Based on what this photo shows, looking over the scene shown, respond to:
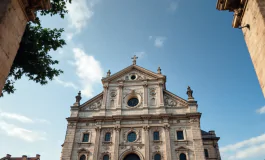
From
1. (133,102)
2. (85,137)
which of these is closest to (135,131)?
(133,102)

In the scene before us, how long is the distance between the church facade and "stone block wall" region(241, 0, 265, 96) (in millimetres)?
17144

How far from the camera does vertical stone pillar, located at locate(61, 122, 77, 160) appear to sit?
21.8m

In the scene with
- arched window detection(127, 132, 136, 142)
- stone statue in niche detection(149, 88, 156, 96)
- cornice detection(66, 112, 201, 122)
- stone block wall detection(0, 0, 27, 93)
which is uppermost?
stone statue in niche detection(149, 88, 156, 96)

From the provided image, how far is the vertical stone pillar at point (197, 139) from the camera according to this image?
20172 mm

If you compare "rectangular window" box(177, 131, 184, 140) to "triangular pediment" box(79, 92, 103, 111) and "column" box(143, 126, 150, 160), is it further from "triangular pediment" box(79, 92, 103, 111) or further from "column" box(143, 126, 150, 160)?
"triangular pediment" box(79, 92, 103, 111)

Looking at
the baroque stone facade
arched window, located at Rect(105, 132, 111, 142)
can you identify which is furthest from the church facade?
the baroque stone facade

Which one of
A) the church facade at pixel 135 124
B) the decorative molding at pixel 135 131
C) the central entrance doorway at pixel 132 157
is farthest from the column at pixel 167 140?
the central entrance doorway at pixel 132 157

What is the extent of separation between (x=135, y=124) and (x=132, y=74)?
7.74 m

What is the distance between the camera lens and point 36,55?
11.6 metres

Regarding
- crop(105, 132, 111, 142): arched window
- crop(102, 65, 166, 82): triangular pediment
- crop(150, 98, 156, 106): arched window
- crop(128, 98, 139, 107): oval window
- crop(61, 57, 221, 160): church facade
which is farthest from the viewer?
crop(102, 65, 166, 82): triangular pediment

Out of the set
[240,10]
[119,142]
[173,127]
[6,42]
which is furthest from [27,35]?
[173,127]

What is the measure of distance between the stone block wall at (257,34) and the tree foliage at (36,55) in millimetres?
8890

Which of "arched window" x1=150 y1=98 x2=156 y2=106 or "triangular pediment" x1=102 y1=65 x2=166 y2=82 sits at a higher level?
"triangular pediment" x1=102 y1=65 x2=166 y2=82

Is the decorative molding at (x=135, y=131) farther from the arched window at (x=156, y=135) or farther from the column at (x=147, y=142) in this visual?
the arched window at (x=156, y=135)
